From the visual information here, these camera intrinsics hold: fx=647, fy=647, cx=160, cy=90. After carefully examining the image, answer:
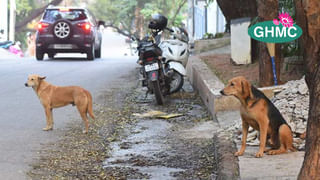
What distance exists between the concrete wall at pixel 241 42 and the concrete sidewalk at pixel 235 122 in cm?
85

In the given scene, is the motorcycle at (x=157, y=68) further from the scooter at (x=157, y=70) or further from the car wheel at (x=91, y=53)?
the car wheel at (x=91, y=53)

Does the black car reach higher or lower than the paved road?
higher

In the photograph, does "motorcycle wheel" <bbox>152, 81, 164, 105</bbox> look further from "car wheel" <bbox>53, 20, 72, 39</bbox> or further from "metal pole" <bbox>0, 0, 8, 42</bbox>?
"metal pole" <bbox>0, 0, 8, 42</bbox>

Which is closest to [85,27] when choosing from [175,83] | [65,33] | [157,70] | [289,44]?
[65,33]

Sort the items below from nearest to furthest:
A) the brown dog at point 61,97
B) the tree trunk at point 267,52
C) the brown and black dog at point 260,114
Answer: the brown and black dog at point 260,114 → the brown dog at point 61,97 → the tree trunk at point 267,52

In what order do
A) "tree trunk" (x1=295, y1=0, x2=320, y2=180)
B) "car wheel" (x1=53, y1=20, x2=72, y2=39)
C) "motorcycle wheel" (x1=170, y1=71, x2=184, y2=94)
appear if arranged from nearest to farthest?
"tree trunk" (x1=295, y1=0, x2=320, y2=180)
"motorcycle wheel" (x1=170, y1=71, x2=184, y2=94)
"car wheel" (x1=53, y1=20, x2=72, y2=39)

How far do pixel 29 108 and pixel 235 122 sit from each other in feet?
12.3

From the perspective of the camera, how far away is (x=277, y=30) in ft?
27.4

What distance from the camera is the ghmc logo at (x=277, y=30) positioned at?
817 centimetres

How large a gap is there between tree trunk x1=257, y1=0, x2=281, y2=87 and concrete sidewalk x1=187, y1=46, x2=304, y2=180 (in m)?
0.70

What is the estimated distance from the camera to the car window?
22125 millimetres

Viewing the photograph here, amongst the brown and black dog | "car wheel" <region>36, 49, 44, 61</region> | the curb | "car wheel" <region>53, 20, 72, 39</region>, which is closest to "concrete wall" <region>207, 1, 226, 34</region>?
"car wheel" <region>53, 20, 72, 39</region>

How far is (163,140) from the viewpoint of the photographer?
8.12m

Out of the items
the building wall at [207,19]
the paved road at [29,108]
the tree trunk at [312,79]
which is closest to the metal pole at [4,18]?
the building wall at [207,19]
